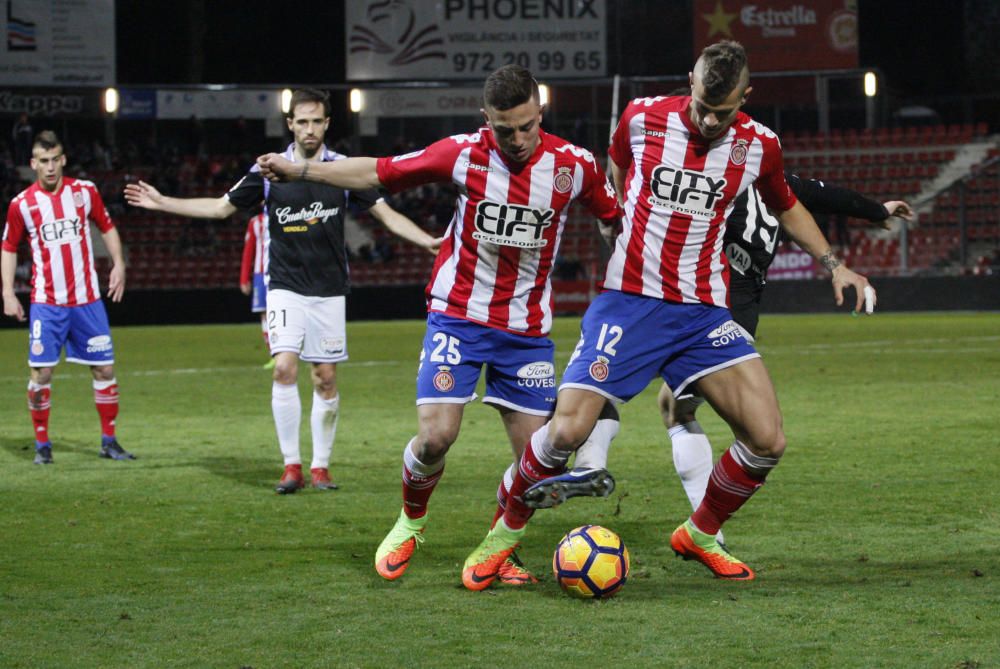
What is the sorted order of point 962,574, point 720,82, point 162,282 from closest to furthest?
point 720,82
point 962,574
point 162,282

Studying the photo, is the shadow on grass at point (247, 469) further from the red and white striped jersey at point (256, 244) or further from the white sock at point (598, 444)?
the red and white striped jersey at point (256, 244)

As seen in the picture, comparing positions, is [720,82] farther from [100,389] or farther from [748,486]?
[100,389]

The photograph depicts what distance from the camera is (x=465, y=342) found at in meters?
5.41

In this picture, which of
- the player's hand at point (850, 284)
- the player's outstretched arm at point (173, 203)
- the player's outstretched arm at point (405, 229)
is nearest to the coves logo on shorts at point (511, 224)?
the player's outstretched arm at point (405, 229)

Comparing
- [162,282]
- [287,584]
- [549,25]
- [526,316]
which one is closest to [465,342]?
[526,316]

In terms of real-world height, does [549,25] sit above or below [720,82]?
above

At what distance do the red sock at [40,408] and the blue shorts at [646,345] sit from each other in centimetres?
492

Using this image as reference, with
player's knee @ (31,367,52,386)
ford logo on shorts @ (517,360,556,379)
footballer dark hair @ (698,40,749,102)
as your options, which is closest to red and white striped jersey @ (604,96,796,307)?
footballer dark hair @ (698,40,749,102)

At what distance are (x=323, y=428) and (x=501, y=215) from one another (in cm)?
306

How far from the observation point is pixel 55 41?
32.8 metres

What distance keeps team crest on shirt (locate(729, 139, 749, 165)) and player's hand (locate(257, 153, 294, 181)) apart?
62.3 inches

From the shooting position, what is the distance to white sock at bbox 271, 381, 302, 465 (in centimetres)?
783

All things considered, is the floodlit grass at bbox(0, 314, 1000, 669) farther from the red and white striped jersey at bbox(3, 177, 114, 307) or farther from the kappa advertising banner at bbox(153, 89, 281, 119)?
the kappa advertising banner at bbox(153, 89, 281, 119)

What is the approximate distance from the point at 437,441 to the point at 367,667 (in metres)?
1.42
